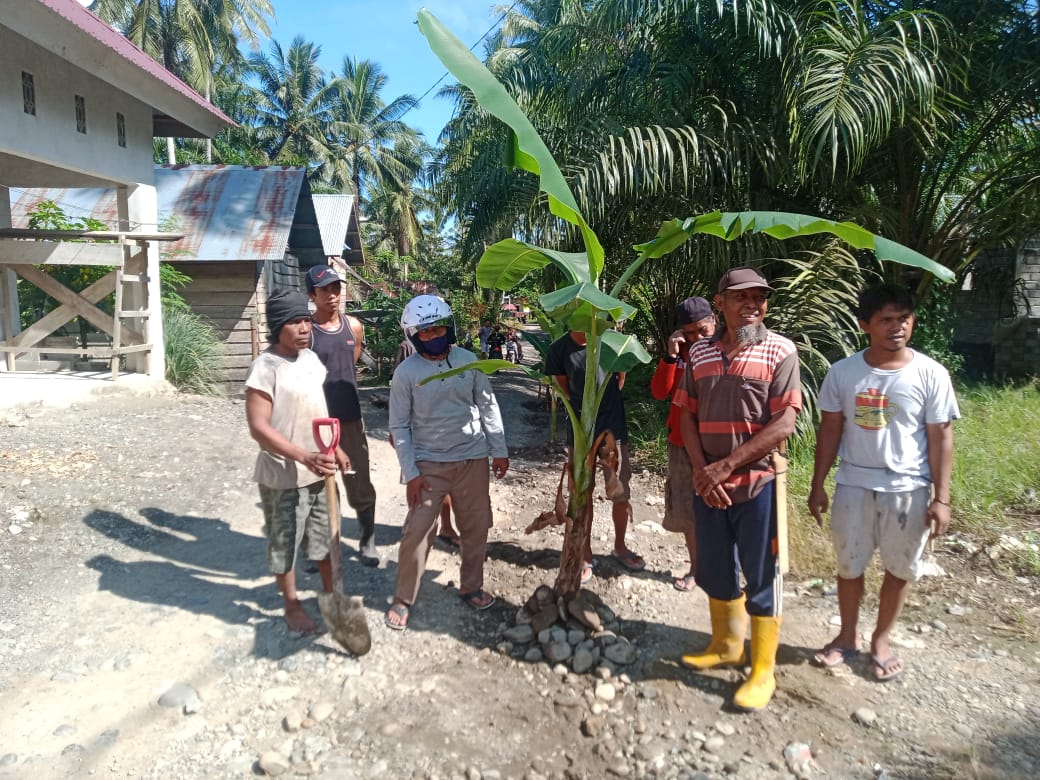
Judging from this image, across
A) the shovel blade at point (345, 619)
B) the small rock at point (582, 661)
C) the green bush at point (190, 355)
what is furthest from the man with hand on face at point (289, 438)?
the green bush at point (190, 355)

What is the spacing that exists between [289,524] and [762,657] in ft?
7.15

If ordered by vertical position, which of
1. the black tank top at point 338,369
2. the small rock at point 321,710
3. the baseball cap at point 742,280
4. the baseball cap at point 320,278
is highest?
the baseball cap at point 742,280

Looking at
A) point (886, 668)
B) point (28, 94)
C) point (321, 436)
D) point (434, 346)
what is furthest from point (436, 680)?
point (28, 94)

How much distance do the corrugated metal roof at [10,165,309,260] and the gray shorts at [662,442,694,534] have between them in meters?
8.24

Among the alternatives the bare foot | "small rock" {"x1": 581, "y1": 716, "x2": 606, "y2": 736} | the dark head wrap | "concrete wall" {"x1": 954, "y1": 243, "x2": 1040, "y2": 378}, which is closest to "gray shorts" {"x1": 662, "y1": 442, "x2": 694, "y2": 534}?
"small rock" {"x1": 581, "y1": 716, "x2": 606, "y2": 736}

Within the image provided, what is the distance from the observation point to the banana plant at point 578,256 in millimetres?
2605

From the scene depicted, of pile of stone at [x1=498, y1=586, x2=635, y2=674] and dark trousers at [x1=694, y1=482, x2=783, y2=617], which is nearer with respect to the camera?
dark trousers at [x1=694, y1=482, x2=783, y2=617]

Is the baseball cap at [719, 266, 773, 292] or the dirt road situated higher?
the baseball cap at [719, 266, 773, 292]

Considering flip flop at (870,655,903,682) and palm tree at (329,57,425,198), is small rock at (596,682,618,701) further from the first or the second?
palm tree at (329,57,425,198)

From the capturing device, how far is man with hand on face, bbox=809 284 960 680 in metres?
2.75

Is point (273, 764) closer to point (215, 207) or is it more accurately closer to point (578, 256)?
point (578, 256)

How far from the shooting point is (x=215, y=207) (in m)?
11.2

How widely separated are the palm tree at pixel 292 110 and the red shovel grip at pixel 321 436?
100 ft

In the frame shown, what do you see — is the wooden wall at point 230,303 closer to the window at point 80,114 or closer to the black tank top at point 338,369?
the window at point 80,114
